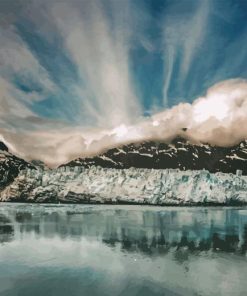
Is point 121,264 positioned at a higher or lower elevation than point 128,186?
lower

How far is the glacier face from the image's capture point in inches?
2876

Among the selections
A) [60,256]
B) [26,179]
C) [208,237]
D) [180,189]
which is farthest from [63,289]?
[26,179]

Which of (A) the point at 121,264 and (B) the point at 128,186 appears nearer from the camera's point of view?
(A) the point at 121,264

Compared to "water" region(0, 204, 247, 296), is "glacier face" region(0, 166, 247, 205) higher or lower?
higher

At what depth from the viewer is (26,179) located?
3009 inches

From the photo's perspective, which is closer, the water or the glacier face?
the water

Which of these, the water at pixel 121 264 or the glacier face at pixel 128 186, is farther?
the glacier face at pixel 128 186

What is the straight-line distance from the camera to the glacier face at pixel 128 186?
73.1 metres

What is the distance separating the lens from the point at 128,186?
7831 cm

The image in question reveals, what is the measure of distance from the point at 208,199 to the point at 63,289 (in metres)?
65.0

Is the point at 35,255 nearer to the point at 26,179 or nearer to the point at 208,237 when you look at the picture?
the point at 208,237

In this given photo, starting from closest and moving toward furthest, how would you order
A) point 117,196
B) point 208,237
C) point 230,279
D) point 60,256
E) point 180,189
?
point 230,279 < point 60,256 < point 208,237 < point 180,189 < point 117,196

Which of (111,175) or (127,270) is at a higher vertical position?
(111,175)

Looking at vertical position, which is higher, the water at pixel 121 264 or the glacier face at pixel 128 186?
the glacier face at pixel 128 186
